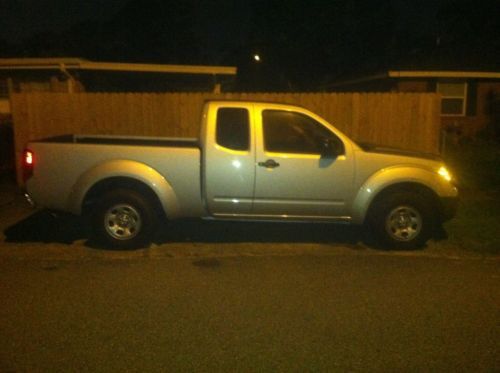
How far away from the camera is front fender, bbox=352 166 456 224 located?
8047 mm

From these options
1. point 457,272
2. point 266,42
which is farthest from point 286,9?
point 457,272

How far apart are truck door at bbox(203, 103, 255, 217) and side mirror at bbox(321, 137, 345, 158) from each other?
2.98 ft

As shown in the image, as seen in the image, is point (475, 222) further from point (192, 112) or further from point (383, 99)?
point (192, 112)

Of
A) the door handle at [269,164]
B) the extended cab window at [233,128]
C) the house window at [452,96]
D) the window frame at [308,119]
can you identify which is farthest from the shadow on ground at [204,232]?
the house window at [452,96]

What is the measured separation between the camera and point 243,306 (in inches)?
232

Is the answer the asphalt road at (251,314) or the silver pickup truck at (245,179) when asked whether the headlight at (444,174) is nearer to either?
the silver pickup truck at (245,179)

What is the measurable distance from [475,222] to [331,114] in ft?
12.7

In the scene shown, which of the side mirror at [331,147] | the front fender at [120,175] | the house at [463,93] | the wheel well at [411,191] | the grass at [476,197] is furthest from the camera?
the house at [463,93]

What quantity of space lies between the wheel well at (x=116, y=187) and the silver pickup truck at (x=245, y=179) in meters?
0.01

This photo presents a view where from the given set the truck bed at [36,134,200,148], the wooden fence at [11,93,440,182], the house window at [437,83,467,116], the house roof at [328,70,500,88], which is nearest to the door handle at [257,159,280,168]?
the truck bed at [36,134,200,148]

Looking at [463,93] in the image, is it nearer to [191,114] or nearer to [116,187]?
[191,114]

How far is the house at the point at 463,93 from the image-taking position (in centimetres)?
2184

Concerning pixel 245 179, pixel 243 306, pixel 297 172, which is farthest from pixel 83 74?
pixel 243 306

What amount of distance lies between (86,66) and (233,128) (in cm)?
1299
